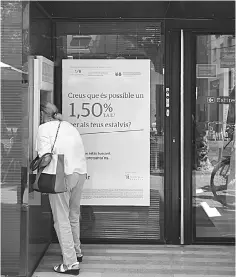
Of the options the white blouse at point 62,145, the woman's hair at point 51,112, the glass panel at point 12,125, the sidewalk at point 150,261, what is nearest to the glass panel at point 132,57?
the sidewalk at point 150,261

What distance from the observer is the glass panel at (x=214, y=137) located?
662 centimetres

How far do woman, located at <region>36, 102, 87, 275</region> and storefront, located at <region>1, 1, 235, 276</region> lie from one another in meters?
1.09

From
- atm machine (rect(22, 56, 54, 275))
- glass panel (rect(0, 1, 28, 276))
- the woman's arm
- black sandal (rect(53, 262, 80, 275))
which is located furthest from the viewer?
black sandal (rect(53, 262, 80, 275))

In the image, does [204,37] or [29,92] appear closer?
[29,92]

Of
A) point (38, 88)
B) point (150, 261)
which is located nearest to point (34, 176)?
point (38, 88)

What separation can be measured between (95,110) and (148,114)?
68cm

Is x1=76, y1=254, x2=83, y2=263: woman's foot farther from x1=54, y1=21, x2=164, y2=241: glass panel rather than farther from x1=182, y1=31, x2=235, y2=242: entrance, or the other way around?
x1=182, y1=31, x2=235, y2=242: entrance

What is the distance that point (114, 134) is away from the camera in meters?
6.63

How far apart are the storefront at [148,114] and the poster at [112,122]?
0.01 m

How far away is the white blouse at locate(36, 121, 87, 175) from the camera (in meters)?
5.20

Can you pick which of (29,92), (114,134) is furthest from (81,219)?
(29,92)

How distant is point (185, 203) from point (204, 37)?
2.14 m

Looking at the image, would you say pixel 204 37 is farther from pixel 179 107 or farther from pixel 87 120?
pixel 87 120

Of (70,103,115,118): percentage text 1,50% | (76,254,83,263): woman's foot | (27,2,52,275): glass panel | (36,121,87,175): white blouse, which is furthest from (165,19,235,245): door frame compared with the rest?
(36,121,87,175): white blouse
